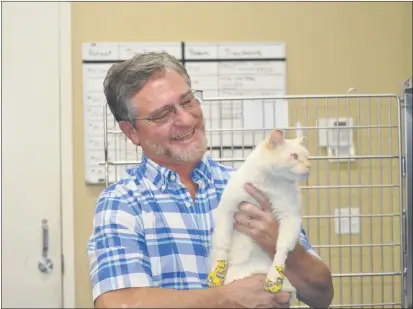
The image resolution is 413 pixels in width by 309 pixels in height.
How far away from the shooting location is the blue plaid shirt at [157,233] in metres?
0.70

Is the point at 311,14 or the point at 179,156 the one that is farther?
the point at 311,14

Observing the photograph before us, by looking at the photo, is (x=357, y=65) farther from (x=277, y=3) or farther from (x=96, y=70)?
(x=96, y=70)

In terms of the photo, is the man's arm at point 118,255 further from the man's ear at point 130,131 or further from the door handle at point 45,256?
the door handle at point 45,256

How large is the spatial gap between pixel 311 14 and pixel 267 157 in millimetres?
950

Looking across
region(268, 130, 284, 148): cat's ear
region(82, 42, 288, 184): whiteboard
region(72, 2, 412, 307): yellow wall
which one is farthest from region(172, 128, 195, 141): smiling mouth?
region(82, 42, 288, 184): whiteboard

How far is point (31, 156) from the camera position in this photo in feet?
5.24

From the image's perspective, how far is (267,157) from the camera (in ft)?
1.99

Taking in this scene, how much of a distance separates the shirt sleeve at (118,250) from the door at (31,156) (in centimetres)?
90

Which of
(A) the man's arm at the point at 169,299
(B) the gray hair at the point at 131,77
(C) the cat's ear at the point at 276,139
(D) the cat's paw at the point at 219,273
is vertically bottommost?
(A) the man's arm at the point at 169,299

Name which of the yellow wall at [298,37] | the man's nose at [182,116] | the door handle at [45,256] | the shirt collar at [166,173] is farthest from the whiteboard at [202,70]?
the man's nose at [182,116]

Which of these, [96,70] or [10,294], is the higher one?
[96,70]

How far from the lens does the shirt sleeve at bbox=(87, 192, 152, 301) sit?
702 millimetres

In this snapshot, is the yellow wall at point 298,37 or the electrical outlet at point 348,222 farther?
the yellow wall at point 298,37

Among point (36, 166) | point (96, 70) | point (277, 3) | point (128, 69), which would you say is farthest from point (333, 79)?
point (36, 166)
